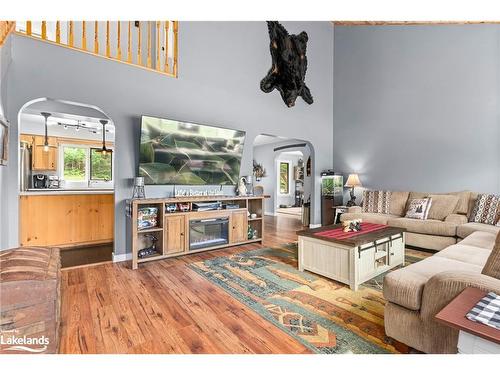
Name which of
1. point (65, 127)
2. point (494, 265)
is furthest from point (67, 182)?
point (494, 265)

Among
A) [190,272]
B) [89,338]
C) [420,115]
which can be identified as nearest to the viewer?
[89,338]

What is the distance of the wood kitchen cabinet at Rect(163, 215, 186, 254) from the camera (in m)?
3.39

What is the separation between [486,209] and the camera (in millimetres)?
3793

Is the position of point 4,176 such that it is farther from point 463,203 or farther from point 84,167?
point 463,203

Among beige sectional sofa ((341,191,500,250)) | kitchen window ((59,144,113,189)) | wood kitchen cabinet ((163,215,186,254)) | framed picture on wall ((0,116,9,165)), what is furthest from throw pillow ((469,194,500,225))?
kitchen window ((59,144,113,189))

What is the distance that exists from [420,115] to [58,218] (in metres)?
6.79

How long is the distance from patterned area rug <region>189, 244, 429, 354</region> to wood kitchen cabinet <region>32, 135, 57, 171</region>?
476 cm

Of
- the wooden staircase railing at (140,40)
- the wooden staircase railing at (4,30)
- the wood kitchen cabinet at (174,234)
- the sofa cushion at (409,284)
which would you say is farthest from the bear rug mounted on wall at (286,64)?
the sofa cushion at (409,284)

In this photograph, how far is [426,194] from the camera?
469cm

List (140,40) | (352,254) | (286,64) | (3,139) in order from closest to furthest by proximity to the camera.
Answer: (3,139)
(352,254)
(140,40)
(286,64)

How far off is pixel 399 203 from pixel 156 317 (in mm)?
4763

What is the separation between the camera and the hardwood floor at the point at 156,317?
5.35 feet

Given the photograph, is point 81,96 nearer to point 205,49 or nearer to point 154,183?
point 154,183
